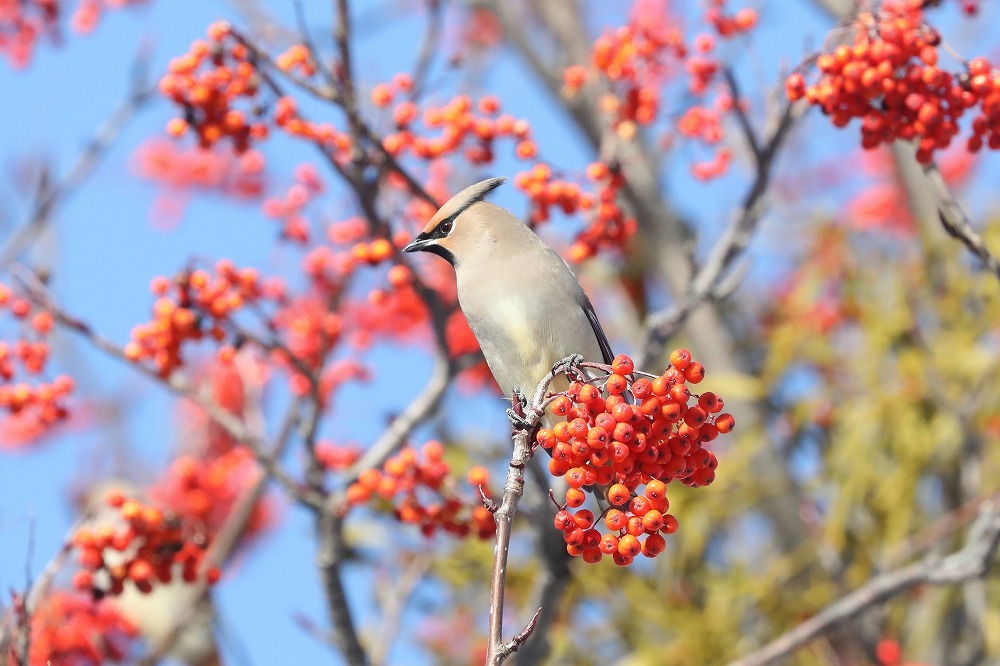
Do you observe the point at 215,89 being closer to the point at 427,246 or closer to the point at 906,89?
the point at 427,246

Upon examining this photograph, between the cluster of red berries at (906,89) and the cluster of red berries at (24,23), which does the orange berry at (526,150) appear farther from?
the cluster of red berries at (24,23)

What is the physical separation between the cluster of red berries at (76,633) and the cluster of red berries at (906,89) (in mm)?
2420

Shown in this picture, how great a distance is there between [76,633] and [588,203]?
200 centimetres

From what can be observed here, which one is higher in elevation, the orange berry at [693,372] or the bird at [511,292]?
the bird at [511,292]

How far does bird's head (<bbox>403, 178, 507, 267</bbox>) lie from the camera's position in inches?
118

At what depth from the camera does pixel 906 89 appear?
239cm

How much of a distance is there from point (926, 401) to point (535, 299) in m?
2.16

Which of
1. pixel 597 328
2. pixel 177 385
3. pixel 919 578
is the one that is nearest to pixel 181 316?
pixel 177 385

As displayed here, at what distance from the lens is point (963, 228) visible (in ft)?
7.41

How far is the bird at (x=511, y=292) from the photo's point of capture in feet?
9.22

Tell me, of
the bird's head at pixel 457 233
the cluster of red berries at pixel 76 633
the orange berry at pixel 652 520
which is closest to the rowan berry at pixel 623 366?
the orange berry at pixel 652 520

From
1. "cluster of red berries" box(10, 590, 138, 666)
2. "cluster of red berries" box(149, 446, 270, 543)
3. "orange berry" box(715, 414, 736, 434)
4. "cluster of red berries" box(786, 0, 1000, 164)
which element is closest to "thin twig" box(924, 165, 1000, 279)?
"cluster of red berries" box(786, 0, 1000, 164)

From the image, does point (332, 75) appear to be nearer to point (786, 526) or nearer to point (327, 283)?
point (327, 283)

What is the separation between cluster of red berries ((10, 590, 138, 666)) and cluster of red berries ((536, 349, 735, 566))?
191cm
